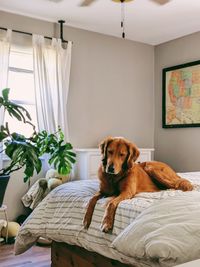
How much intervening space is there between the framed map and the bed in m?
1.81

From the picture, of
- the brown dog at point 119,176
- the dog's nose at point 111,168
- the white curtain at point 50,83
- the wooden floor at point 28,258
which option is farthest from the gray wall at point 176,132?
the dog's nose at point 111,168

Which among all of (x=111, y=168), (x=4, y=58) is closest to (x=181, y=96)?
(x=4, y=58)

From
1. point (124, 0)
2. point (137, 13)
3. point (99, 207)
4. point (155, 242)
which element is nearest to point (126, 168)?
point (99, 207)

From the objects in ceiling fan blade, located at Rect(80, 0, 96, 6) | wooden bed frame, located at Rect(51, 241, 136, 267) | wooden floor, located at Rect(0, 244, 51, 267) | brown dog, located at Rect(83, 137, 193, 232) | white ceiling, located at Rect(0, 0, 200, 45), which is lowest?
wooden floor, located at Rect(0, 244, 51, 267)

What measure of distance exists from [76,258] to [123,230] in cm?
66

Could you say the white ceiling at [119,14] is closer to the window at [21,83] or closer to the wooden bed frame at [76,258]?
the window at [21,83]

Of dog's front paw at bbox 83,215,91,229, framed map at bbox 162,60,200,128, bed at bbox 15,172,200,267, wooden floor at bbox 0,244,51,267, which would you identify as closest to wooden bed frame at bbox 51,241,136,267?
bed at bbox 15,172,200,267

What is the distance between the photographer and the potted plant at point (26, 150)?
122 inches

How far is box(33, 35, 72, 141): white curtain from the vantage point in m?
3.89

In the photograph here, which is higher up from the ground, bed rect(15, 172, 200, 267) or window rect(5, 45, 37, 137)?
window rect(5, 45, 37, 137)

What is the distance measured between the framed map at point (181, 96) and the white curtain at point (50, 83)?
148 cm

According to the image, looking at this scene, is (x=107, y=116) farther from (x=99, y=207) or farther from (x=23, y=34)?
(x=99, y=207)

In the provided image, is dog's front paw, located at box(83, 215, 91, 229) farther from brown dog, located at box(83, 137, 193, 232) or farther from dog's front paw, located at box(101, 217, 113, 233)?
dog's front paw, located at box(101, 217, 113, 233)

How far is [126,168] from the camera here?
2.08 m
